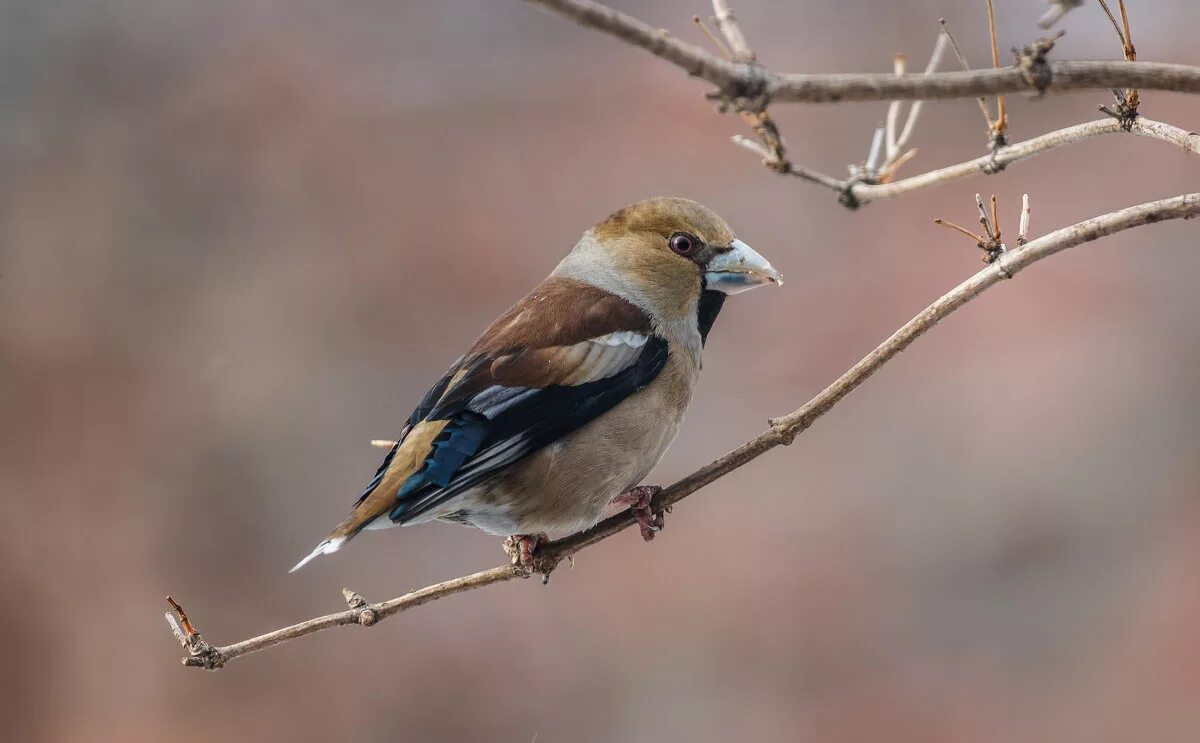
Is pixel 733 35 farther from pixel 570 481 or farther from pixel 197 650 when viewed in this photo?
pixel 197 650

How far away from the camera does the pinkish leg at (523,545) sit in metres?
2.29

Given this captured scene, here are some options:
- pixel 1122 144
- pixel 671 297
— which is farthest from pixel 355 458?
pixel 1122 144

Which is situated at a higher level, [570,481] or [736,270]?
[736,270]

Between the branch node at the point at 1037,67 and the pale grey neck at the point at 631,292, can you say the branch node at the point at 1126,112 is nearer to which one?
the branch node at the point at 1037,67

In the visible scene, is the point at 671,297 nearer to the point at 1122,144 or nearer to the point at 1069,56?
the point at 1069,56

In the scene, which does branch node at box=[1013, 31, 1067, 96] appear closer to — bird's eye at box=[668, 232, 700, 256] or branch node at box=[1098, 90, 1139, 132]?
branch node at box=[1098, 90, 1139, 132]

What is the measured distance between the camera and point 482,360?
2281mm

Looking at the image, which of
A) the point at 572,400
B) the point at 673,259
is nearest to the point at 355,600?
the point at 572,400

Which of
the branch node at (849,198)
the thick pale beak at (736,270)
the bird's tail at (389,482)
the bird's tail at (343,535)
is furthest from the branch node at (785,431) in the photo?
the bird's tail at (343,535)

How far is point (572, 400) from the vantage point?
2287 millimetres

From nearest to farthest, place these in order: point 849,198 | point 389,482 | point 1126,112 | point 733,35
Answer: point 733,35
point 1126,112
point 849,198
point 389,482

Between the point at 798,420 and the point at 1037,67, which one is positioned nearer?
the point at 1037,67

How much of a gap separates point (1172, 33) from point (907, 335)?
4815mm

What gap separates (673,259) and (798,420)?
2.36 feet
